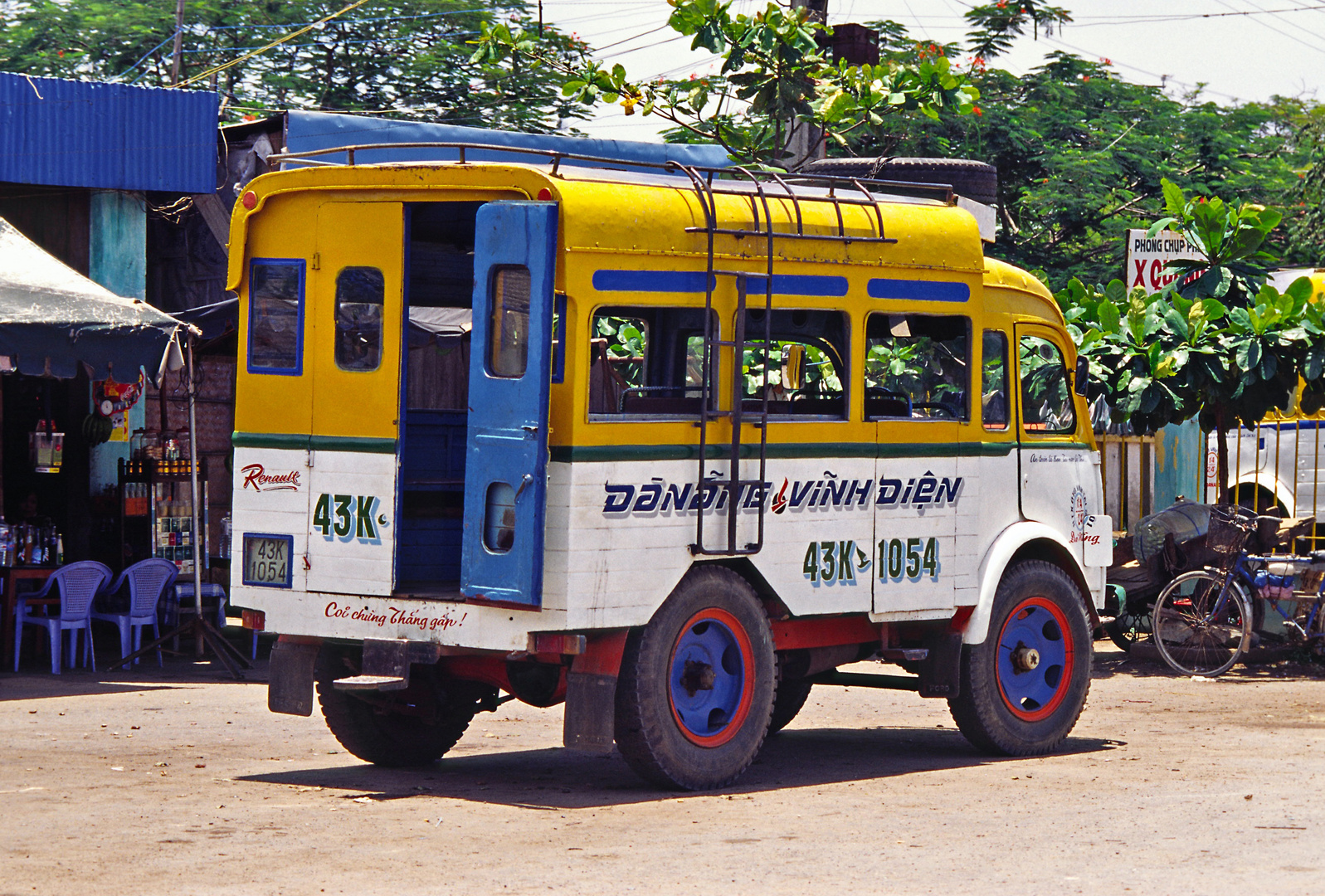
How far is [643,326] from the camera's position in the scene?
9.74m

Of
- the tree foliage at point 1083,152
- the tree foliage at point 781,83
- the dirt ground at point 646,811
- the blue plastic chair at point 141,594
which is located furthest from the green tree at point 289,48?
the dirt ground at point 646,811

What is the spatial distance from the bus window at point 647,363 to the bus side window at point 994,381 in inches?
64.9

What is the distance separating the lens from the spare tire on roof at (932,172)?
40.3 feet

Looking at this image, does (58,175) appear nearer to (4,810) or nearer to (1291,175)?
(4,810)

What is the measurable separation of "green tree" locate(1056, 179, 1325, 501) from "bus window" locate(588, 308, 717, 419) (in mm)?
4630

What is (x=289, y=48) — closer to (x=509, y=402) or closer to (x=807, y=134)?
(x=807, y=134)

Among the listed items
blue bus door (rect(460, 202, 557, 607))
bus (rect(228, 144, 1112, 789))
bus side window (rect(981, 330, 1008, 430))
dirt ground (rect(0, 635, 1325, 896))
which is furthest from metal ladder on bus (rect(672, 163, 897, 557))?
bus side window (rect(981, 330, 1008, 430))

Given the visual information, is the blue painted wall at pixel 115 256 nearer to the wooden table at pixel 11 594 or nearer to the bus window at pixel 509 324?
the wooden table at pixel 11 594

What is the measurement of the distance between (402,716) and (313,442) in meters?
1.68

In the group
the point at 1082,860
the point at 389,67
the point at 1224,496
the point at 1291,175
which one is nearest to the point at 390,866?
the point at 1082,860

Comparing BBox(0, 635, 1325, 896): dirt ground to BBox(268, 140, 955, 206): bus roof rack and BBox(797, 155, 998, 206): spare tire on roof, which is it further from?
BBox(797, 155, 998, 206): spare tire on roof

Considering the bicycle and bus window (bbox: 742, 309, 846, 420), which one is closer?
bus window (bbox: 742, 309, 846, 420)

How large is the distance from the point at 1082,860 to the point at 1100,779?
7.40 feet

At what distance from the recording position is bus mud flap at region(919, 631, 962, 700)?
9.72 metres
